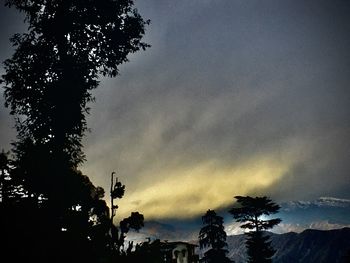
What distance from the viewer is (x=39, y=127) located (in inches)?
662

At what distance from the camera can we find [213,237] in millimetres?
43781

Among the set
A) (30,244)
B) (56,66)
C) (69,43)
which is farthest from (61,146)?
(30,244)

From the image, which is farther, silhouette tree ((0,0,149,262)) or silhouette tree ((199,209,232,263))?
→ silhouette tree ((199,209,232,263))

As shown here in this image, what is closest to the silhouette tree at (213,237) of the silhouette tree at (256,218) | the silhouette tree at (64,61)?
the silhouette tree at (256,218)

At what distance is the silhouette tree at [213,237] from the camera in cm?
4254

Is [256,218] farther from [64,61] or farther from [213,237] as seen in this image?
[64,61]

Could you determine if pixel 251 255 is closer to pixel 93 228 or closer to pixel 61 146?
pixel 61 146

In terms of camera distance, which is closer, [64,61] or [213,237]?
[64,61]

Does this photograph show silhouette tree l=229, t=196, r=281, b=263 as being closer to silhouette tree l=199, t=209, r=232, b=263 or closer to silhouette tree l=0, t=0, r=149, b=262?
silhouette tree l=199, t=209, r=232, b=263

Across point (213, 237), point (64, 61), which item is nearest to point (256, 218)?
point (213, 237)

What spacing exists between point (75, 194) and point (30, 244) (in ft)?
10.6

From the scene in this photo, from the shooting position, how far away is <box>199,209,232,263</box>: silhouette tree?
140 feet

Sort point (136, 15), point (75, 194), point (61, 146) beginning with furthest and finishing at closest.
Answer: point (136, 15) → point (61, 146) → point (75, 194)

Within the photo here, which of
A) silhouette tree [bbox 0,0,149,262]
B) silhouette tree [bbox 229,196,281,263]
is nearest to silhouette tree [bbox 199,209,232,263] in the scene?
silhouette tree [bbox 229,196,281,263]
